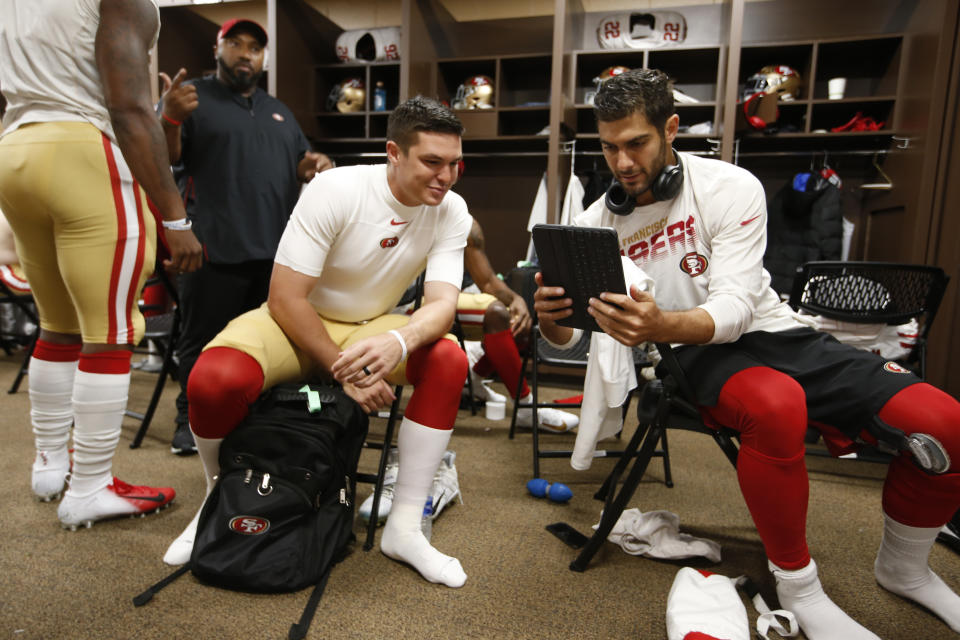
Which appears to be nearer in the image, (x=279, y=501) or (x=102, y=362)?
(x=279, y=501)

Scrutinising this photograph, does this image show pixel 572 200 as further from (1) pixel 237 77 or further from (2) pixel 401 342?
(2) pixel 401 342

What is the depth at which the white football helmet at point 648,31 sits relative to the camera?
3.44 m

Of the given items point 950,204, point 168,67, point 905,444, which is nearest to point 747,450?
point 905,444

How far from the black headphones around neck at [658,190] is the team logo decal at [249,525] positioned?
104cm

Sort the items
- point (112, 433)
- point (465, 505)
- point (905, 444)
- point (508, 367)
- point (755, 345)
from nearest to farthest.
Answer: point (905, 444), point (755, 345), point (112, 433), point (465, 505), point (508, 367)

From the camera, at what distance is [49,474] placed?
59.7 inches

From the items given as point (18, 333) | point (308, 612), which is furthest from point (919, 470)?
point (18, 333)

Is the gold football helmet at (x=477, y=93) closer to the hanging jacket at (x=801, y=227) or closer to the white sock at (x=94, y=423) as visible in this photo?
the hanging jacket at (x=801, y=227)

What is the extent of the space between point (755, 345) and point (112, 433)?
1.53 m

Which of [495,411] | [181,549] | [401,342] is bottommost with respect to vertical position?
[495,411]

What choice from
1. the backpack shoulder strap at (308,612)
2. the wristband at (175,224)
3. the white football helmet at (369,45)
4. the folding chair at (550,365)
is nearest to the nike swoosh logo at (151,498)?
the backpack shoulder strap at (308,612)

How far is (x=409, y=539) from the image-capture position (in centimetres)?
128

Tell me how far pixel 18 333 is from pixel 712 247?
4109 mm

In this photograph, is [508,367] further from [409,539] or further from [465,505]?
[409,539]
